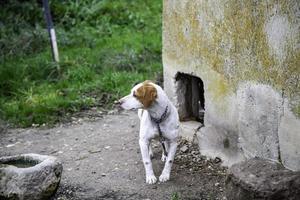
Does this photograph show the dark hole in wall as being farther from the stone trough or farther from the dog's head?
the stone trough

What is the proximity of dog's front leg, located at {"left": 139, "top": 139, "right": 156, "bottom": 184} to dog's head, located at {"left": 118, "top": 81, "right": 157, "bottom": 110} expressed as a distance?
1.58 ft

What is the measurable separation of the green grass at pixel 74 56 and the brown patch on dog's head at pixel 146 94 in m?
3.33

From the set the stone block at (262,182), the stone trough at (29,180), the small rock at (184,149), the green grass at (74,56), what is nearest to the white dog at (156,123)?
the small rock at (184,149)

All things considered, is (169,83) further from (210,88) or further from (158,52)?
(158,52)

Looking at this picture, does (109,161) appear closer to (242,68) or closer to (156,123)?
(156,123)

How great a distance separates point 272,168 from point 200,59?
1985 mm

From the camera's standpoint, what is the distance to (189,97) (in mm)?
7801

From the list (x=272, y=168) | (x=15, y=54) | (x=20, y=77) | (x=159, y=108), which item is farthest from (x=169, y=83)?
(x=15, y=54)

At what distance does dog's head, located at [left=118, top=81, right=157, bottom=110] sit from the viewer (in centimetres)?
619

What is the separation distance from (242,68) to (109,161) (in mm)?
2244

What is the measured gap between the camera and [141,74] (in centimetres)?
1091

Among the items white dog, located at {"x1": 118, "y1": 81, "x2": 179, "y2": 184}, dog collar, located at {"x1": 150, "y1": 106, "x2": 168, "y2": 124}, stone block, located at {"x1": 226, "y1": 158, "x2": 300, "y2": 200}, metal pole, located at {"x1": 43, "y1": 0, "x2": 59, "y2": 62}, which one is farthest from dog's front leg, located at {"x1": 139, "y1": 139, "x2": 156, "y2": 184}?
metal pole, located at {"x1": 43, "y1": 0, "x2": 59, "y2": 62}

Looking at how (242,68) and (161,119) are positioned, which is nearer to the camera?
(242,68)

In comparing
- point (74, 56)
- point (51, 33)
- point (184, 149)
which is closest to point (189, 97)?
point (184, 149)
